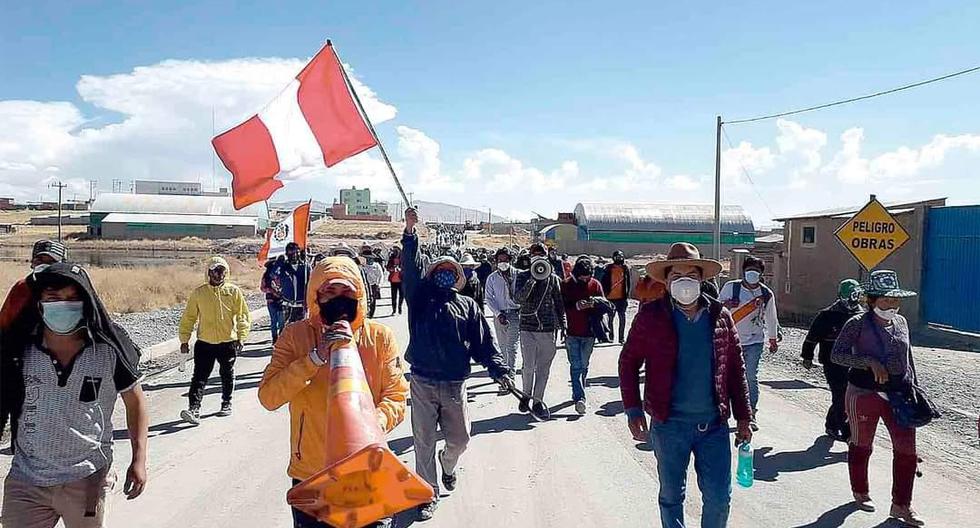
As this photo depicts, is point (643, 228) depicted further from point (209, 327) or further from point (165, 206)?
point (165, 206)

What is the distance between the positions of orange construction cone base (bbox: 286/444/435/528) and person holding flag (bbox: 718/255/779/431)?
229 inches

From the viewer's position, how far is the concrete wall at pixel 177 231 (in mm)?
91750

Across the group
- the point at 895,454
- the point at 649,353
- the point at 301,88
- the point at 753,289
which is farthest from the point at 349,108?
the point at 895,454

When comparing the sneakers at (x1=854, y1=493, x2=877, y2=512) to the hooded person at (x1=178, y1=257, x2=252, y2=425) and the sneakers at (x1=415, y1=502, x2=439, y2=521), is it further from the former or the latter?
the hooded person at (x1=178, y1=257, x2=252, y2=425)

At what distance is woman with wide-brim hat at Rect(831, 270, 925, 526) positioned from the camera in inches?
208

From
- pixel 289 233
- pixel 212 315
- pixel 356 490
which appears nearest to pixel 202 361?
pixel 212 315

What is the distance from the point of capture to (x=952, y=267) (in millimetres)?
16203

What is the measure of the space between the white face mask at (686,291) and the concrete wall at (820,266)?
15115mm

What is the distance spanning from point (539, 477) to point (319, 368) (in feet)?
11.0

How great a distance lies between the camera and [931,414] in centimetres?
521

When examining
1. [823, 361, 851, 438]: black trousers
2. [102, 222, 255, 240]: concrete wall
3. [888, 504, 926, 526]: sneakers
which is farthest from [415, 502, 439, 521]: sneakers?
[102, 222, 255, 240]: concrete wall

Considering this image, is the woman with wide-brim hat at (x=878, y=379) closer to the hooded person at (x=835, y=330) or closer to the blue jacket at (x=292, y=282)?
the hooded person at (x=835, y=330)

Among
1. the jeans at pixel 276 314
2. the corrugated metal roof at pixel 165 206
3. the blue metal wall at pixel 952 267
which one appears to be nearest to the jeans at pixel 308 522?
the jeans at pixel 276 314

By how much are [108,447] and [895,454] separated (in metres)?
5.06
